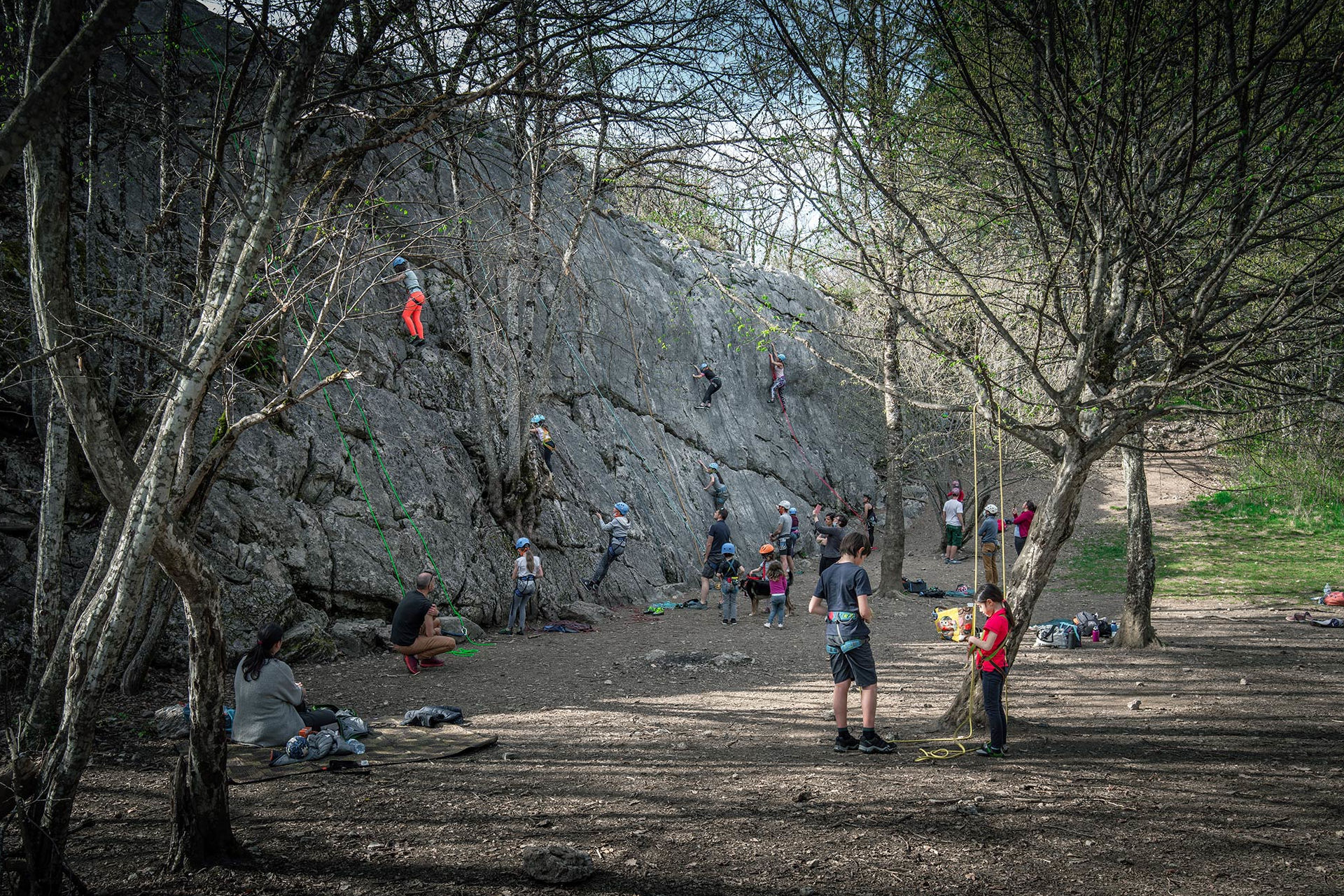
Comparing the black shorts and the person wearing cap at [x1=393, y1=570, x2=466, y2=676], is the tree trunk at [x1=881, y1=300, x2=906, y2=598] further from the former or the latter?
the black shorts

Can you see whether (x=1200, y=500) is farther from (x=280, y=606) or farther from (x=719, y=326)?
(x=280, y=606)

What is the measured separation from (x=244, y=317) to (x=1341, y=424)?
14.8 meters

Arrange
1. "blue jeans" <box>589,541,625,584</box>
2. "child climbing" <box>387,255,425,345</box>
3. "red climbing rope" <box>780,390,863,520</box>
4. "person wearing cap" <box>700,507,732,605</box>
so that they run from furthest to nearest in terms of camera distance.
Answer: "red climbing rope" <box>780,390,863,520</box>, "blue jeans" <box>589,541,625,584</box>, "person wearing cap" <box>700,507,732,605</box>, "child climbing" <box>387,255,425,345</box>

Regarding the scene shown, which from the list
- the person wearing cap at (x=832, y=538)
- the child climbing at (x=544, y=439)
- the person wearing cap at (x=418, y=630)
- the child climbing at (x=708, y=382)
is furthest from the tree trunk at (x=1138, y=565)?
the child climbing at (x=708, y=382)

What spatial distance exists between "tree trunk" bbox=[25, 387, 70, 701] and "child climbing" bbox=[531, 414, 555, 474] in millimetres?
9530

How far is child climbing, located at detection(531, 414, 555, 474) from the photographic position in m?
16.0

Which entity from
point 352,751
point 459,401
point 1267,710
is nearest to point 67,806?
point 352,751

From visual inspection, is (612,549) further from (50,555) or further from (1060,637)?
(50,555)

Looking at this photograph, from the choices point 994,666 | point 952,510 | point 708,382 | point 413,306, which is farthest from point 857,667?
point 708,382

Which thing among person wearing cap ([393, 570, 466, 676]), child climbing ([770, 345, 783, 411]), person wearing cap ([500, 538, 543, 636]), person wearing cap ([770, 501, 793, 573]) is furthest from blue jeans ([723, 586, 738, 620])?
child climbing ([770, 345, 783, 411])

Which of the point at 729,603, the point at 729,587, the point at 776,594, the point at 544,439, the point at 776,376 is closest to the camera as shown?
the point at 776,594

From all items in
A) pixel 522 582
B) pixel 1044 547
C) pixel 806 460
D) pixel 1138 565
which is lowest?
pixel 522 582

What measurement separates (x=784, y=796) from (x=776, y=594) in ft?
26.6

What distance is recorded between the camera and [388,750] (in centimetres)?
640
